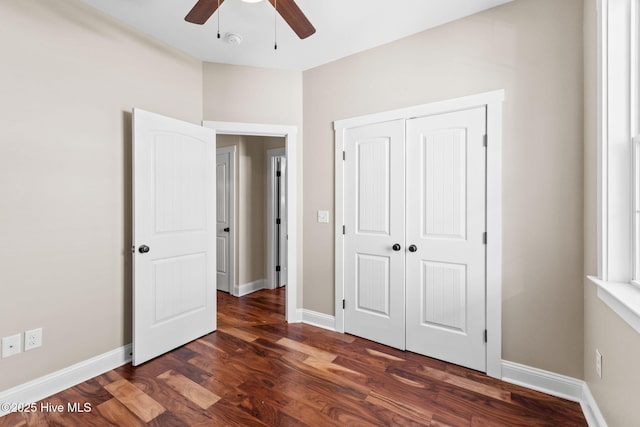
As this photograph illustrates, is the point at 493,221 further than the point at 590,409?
Yes

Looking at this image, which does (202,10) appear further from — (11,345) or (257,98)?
(11,345)

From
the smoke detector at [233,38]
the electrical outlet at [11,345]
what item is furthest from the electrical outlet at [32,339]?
the smoke detector at [233,38]

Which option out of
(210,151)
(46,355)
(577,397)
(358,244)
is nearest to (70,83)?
(210,151)

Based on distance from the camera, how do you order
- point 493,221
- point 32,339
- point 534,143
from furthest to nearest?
point 493,221 < point 534,143 < point 32,339

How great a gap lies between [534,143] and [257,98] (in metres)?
2.44

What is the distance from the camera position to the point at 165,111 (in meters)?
2.67

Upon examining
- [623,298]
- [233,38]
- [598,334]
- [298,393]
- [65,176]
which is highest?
[233,38]

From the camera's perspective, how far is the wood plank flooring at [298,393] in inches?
67.7

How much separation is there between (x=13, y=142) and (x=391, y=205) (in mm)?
2605

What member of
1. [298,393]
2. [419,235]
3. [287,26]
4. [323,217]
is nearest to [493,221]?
[419,235]

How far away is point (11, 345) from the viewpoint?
1.81 meters

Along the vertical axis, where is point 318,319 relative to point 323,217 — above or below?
below

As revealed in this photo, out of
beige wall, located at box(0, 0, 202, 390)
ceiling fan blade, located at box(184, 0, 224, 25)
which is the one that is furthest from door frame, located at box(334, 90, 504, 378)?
beige wall, located at box(0, 0, 202, 390)

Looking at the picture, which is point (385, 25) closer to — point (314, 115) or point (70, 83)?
point (314, 115)
